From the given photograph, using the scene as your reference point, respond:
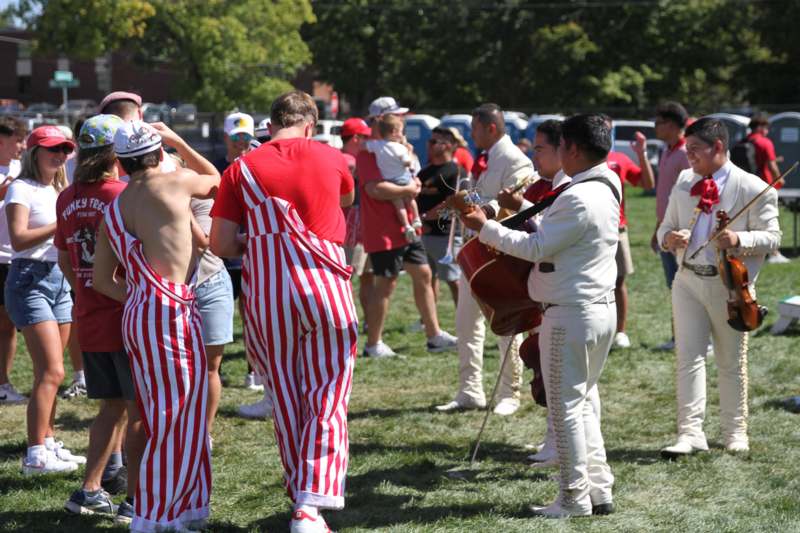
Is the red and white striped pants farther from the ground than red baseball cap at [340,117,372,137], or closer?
closer

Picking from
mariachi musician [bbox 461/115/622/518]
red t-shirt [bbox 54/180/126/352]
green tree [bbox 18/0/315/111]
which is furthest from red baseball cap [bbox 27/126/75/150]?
green tree [bbox 18/0/315/111]

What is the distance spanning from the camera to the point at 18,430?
6910 mm

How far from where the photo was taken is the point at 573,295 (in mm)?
4797

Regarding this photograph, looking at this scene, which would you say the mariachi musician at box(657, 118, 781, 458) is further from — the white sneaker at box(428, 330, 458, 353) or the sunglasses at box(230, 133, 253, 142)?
the white sneaker at box(428, 330, 458, 353)

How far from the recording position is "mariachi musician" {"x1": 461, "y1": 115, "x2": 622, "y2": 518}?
475 cm

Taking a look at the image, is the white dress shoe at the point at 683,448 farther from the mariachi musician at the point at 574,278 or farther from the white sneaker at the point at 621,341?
the white sneaker at the point at 621,341

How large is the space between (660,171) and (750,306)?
343 cm

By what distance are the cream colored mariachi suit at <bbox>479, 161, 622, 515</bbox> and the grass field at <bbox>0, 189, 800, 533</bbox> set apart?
0.38 metres

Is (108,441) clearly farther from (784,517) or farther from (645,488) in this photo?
(784,517)

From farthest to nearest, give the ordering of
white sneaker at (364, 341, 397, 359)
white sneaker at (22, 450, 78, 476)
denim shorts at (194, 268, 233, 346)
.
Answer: white sneaker at (364, 341, 397, 359) → denim shorts at (194, 268, 233, 346) → white sneaker at (22, 450, 78, 476)

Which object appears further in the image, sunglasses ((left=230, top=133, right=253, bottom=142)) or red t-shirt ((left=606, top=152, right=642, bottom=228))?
red t-shirt ((left=606, top=152, right=642, bottom=228))

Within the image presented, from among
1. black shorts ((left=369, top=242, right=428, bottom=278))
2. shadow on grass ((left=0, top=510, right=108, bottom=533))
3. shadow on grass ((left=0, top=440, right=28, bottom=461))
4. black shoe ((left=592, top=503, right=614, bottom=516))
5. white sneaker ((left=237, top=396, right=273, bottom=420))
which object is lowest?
black shoe ((left=592, top=503, right=614, bottom=516))

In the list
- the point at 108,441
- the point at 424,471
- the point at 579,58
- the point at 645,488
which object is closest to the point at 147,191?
the point at 108,441

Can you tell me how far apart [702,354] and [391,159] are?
137 inches
